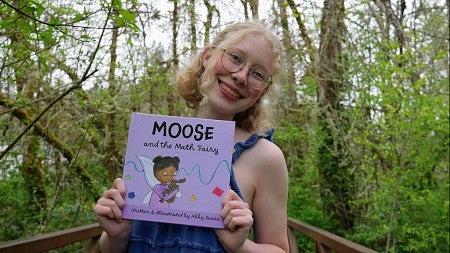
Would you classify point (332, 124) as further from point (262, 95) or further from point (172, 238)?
point (172, 238)

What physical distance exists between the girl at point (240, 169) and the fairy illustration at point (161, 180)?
7 centimetres

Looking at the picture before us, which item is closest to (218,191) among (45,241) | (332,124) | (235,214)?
(235,214)

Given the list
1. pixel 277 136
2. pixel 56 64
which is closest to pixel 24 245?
pixel 56 64

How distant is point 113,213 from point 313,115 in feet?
20.1

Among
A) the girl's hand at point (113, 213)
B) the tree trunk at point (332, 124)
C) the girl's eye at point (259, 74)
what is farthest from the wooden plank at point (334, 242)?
the tree trunk at point (332, 124)

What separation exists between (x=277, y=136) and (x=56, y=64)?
131 inches

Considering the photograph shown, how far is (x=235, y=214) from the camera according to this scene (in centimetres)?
102

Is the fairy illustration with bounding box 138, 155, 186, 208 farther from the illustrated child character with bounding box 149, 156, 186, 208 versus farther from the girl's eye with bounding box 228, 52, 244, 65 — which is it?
the girl's eye with bounding box 228, 52, 244, 65

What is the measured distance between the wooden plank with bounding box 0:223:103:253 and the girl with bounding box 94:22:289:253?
70cm

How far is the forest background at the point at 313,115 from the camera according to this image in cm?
447

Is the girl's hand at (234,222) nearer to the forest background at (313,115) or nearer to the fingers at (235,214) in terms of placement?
the fingers at (235,214)

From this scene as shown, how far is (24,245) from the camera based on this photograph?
1.77 meters

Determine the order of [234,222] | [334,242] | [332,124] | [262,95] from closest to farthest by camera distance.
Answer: [234,222], [262,95], [334,242], [332,124]

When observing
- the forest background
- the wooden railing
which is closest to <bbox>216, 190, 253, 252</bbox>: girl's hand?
the wooden railing
